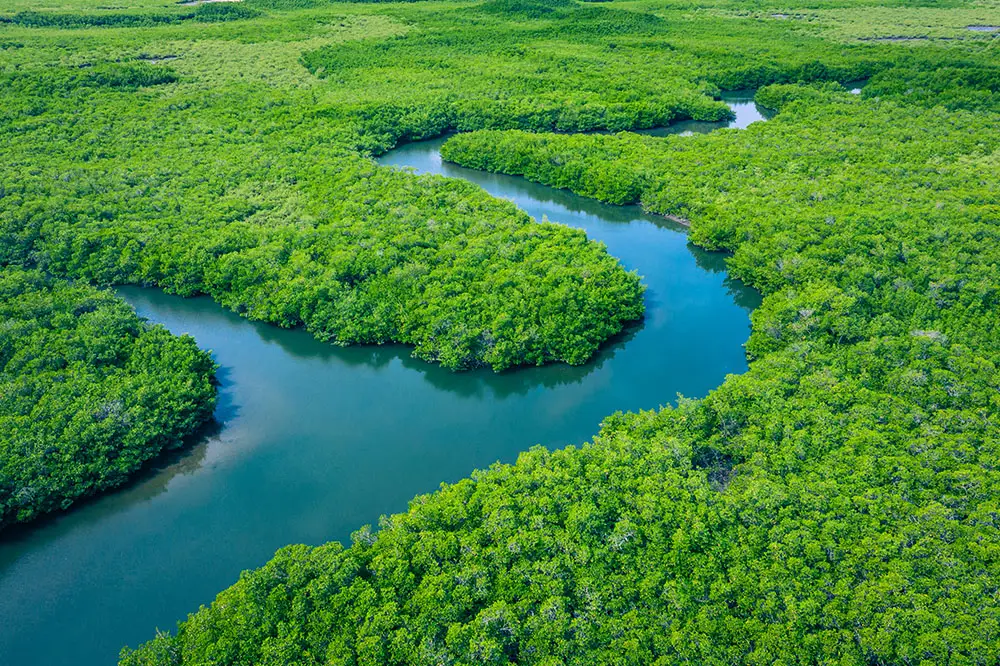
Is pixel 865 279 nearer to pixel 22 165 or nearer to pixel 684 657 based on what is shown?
pixel 684 657

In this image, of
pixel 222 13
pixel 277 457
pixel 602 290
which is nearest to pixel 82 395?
pixel 277 457

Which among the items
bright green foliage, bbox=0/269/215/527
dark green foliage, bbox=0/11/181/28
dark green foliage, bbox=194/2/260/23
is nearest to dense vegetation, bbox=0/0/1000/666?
bright green foliage, bbox=0/269/215/527

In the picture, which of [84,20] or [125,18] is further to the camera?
[125,18]

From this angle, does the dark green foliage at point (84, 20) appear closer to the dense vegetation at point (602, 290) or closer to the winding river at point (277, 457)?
the dense vegetation at point (602, 290)

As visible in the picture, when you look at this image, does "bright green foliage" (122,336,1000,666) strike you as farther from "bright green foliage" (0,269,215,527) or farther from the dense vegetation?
"bright green foliage" (0,269,215,527)

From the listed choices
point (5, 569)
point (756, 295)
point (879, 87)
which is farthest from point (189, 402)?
point (879, 87)

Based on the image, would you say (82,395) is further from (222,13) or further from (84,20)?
(84,20)

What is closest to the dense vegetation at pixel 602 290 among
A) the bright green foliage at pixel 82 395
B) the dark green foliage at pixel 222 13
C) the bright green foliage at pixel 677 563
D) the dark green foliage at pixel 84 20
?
the bright green foliage at pixel 677 563
